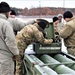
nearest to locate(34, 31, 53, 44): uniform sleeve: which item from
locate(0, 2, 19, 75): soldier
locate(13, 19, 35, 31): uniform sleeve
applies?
locate(13, 19, 35, 31): uniform sleeve

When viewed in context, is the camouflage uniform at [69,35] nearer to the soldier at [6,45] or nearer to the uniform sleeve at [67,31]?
the uniform sleeve at [67,31]

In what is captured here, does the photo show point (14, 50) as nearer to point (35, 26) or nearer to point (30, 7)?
point (35, 26)

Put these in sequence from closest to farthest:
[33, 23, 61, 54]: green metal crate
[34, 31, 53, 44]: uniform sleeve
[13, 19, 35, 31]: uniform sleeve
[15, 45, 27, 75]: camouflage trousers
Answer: [34, 31, 53, 44]: uniform sleeve < [33, 23, 61, 54]: green metal crate < [15, 45, 27, 75]: camouflage trousers < [13, 19, 35, 31]: uniform sleeve

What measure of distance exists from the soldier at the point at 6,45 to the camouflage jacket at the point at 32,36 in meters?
0.87

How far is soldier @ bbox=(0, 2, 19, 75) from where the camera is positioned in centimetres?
407

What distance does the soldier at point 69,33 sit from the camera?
17.6 ft

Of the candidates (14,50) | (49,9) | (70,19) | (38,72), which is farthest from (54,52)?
(49,9)

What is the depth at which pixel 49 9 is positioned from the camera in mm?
10422

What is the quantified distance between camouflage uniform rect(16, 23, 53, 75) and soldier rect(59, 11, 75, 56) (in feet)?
1.33

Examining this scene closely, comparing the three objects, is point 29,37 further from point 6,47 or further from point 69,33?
point 6,47

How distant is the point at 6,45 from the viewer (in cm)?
420

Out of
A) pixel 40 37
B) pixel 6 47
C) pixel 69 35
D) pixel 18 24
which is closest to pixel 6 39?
pixel 6 47

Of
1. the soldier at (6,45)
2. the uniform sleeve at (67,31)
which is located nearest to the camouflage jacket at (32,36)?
the uniform sleeve at (67,31)

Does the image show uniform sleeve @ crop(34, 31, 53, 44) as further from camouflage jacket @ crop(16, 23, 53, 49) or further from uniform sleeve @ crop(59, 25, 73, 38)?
uniform sleeve @ crop(59, 25, 73, 38)
